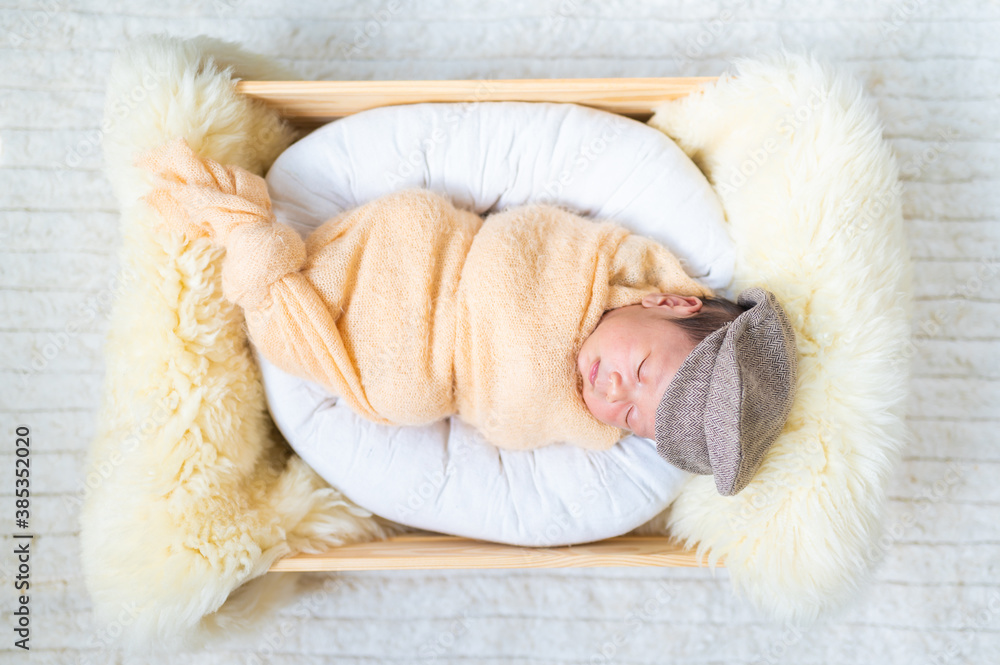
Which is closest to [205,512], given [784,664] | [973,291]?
[784,664]

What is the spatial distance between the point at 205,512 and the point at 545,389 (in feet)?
2.09

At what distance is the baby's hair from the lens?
3.46 feet

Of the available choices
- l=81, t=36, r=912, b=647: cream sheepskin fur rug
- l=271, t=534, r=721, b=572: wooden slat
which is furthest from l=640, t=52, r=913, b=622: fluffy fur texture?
l=271, t=534, r=721, b=572: wooden slat

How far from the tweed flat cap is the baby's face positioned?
0.05m

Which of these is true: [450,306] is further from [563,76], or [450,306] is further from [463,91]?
[563,76]

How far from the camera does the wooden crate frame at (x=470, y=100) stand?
114 centimetres

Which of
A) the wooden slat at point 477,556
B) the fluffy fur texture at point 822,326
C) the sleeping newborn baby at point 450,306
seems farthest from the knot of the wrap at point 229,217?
the fluffy fur texture at point 822,326

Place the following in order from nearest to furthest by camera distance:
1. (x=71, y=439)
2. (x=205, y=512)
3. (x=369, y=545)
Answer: (x=205, y=512), (x=369, y=545), (x=71, y=439)

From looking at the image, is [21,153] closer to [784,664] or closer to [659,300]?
[659,300]

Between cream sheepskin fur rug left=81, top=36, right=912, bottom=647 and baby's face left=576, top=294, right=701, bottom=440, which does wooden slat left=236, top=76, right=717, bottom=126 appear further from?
baby's face left=576, top=294, right=701, bottom=440

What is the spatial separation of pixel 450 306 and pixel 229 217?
0.41 meters

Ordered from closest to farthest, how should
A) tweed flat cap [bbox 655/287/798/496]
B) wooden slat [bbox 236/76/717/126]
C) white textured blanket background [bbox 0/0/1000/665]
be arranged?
tweed flat cap [bbox 655/287/798/496]
wooden slat [bbox 236/76/717/126]
white textured blanket background [bbox 0/0/1000/665]

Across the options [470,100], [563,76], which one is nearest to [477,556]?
[470,100]

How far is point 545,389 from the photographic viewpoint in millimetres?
1111
